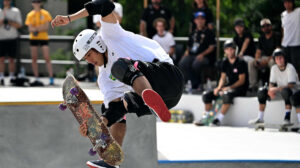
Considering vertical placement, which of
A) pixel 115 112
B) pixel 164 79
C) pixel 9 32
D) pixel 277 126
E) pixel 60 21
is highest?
pixel 60 21

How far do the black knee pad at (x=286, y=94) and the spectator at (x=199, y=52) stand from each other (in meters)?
1.99

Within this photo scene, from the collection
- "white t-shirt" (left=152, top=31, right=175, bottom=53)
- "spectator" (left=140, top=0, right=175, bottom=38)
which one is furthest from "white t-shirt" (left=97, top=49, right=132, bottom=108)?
"spectator" (left=140, top=0, right=175, bottom=38)

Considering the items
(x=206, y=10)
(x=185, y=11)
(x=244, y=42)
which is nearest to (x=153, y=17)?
(x=206, y=10)

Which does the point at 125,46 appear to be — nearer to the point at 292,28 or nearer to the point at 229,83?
the point at 229,83

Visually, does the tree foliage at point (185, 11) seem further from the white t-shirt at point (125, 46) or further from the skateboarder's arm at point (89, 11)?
the skateboarder's arm at point (89, 11)

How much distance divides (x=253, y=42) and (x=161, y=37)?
5.18 feet

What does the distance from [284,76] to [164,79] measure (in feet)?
12.9

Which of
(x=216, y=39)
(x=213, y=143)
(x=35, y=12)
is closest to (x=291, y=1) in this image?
(x=216, y=39)

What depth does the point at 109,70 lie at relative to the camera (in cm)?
566

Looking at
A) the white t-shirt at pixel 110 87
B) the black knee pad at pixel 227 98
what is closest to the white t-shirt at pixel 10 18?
the black knee pad at pixel 227 98

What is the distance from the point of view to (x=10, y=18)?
→ 1169cm

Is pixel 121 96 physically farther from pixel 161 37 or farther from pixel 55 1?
pixel 55 1

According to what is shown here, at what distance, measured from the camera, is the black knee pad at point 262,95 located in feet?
29.6

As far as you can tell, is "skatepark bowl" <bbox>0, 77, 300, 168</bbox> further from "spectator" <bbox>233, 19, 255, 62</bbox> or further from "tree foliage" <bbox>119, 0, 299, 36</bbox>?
"tree foliage" <bbox>119, 0, 299, 36</bbox>
